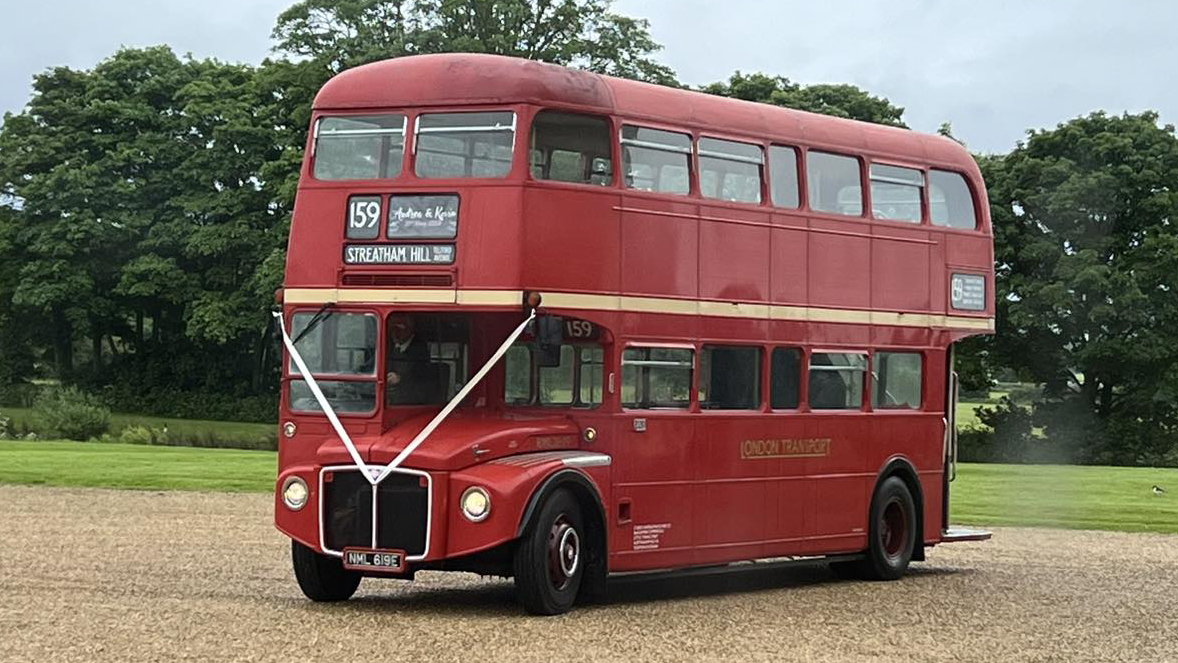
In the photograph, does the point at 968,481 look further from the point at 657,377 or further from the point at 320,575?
the point at 320,575

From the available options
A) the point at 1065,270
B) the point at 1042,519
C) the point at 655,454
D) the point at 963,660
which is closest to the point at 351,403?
the point at 655,454

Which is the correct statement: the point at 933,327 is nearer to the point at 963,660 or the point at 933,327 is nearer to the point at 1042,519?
the point at 963,660

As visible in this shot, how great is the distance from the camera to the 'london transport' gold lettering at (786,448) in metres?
18.7

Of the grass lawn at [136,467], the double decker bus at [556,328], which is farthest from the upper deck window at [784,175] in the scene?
the grass lawn at [136,467]

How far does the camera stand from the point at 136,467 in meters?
35.0

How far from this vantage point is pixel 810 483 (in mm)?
19594

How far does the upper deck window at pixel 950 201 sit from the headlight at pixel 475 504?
7638mm

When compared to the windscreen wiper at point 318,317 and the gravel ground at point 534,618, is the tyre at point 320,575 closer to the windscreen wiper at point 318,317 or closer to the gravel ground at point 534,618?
the gravel ground at point 534,618

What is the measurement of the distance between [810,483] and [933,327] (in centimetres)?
266

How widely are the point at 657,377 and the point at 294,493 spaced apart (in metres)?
3.36

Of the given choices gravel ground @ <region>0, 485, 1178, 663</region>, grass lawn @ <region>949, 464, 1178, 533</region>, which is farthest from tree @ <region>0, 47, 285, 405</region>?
gravel ground @ <region>0, 485, 1178, 663</region>

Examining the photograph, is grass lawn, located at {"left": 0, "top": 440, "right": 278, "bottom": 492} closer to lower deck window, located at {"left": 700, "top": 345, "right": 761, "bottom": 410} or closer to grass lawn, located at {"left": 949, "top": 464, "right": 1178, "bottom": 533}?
grass lawn, located at {"left": 949, "top": 464, "right": 1178, "bottom": 533}

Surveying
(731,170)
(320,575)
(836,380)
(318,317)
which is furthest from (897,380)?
(320,575)

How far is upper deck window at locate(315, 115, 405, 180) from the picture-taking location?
645 inches
